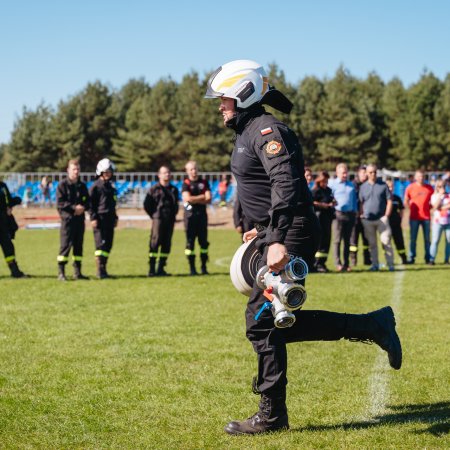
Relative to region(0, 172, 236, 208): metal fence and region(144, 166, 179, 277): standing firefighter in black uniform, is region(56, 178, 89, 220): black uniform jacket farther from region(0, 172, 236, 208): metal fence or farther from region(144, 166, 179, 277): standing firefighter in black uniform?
region(0, 172, 236, 208): metal fence

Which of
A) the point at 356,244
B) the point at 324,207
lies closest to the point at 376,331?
the point at 324,207

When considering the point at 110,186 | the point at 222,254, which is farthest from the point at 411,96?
the point at 110,186

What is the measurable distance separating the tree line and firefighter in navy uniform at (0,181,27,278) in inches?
2199

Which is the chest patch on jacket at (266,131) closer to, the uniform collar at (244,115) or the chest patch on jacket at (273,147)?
the chest patch on jacket at (273,147)

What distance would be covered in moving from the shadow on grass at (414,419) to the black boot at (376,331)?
376 mm

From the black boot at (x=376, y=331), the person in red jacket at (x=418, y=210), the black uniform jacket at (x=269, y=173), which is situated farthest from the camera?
the person in red jacket at (x=418, y=210)

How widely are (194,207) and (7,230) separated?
385 cm

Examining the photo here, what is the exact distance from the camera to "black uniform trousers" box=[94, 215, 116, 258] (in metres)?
14.6

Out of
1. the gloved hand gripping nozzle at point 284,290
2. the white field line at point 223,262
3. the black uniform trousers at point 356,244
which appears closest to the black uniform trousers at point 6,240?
the white field line at point 223,262

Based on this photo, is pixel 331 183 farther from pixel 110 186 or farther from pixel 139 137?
pixel 139 137

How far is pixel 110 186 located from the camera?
1475cm

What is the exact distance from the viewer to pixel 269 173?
15.1ft

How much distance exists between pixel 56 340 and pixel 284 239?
4.60m

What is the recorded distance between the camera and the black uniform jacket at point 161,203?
15.2 meters
